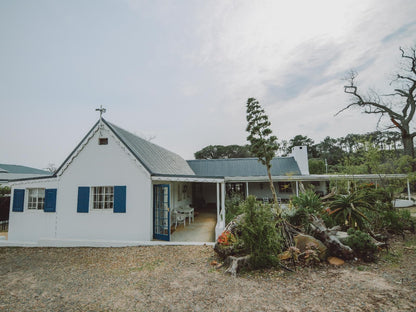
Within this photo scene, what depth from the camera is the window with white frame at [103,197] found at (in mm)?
8070

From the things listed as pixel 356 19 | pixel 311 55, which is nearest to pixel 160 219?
pixel 311 55

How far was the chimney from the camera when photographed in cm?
1788

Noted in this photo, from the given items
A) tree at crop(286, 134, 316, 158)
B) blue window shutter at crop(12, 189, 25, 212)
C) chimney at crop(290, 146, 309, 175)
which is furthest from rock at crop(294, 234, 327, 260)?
tree at crop(286, 134, 316, 158)

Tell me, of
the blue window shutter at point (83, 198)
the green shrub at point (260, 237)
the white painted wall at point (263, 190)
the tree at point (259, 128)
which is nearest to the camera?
the green shrub at point (260, 237)

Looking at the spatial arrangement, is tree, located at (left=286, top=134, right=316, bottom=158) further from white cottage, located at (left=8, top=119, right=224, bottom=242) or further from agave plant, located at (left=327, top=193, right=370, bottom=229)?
white cottage, located at (left=8, top=119, right=224, bottom=242)

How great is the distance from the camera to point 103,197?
813cm

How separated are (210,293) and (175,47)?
33.4 ft

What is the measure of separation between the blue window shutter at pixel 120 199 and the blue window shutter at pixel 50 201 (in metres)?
2.97

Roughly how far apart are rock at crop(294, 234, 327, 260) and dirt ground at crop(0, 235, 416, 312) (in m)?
0.32

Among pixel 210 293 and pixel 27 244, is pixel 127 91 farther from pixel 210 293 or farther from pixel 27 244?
pixel 210 293

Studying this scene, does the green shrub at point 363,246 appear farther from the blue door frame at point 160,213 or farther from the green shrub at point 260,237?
the blue door frame at point 160,213

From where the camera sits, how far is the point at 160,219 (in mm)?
Answer: 8109

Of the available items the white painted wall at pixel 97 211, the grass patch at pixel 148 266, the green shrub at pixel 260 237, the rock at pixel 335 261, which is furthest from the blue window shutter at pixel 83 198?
the rock at pixel 335 261

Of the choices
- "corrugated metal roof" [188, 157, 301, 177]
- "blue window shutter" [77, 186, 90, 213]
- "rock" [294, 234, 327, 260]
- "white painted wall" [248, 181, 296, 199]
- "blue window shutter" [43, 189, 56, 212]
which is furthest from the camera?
"corrugated metal roof" [188, 157, 301, 177]
